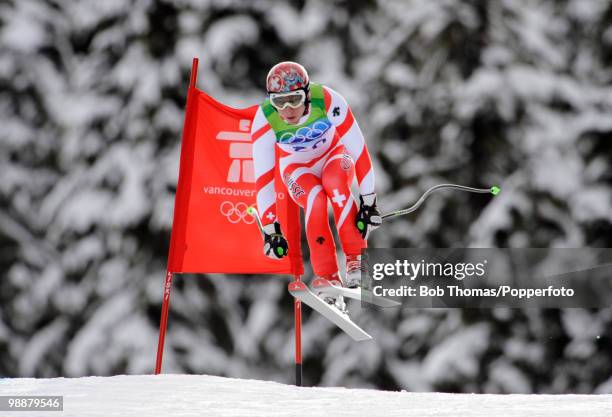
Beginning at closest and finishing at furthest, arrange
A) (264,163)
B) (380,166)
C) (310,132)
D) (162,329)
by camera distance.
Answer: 1. (310,132)
2. (264,163)
3. (162,329)
4. (380,166)

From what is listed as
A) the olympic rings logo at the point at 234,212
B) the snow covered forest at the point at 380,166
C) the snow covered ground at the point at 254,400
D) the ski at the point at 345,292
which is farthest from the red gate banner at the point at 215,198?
the snow covered forest at the point at 380,166

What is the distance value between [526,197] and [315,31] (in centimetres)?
282

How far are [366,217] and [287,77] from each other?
2.74 feet

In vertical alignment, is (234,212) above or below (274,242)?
above

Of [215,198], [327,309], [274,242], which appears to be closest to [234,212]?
[215,198]

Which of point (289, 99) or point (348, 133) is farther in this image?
point (348, 133)

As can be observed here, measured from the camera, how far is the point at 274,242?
5777 mm

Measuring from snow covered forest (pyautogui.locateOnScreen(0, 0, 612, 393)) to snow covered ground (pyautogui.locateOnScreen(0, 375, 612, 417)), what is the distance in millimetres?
4726

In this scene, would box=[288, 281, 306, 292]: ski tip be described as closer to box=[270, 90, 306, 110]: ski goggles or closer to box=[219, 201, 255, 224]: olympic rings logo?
box=[270, 90, 306, 110]: ski goggles

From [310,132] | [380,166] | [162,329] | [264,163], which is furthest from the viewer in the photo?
[380,166]

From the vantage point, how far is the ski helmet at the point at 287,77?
5562 mm

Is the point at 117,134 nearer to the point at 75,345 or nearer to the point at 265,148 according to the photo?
the point at 75,345

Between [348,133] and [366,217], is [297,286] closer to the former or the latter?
[366,217]

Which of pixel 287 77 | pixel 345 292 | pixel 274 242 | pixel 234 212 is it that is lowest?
pixel 345 292
